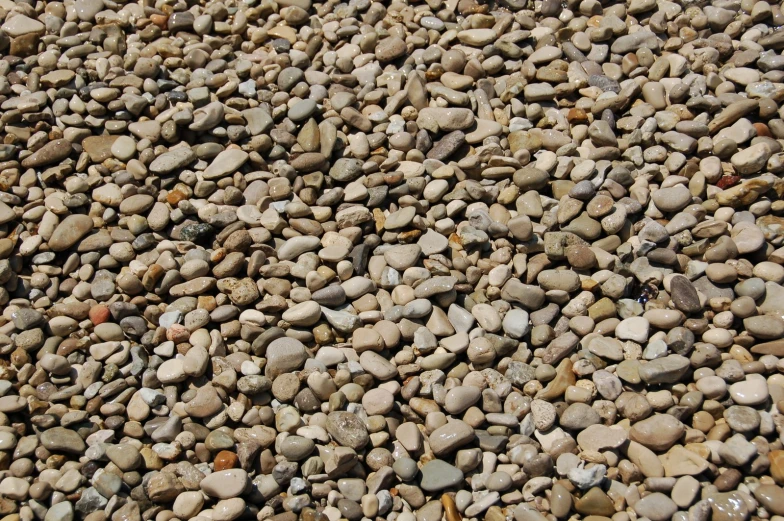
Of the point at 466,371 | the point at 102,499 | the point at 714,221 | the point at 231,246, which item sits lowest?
the point at 102,499

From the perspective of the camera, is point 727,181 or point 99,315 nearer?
point 99,315

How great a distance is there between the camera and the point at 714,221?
270 centimetres

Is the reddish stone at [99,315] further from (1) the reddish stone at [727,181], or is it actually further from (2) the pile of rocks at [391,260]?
(1) the reddish stone at [727,181]

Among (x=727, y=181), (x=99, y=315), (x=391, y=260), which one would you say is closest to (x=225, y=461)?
(x=99, y=315)

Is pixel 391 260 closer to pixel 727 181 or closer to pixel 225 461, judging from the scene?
pixel 225 461

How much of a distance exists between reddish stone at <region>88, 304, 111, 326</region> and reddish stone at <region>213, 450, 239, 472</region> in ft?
2.57

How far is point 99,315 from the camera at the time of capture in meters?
2.57

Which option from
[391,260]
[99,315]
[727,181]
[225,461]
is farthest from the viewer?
[727,181]

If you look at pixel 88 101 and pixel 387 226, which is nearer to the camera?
pixel 387 226

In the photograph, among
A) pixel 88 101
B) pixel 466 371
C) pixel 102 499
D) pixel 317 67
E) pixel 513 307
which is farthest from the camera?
pixel 317 67

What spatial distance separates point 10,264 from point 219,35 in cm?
164

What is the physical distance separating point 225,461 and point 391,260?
1.02 metres

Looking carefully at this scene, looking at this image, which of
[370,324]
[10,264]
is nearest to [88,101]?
[10,264]

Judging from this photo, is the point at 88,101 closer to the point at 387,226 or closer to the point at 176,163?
the point at 176,163
